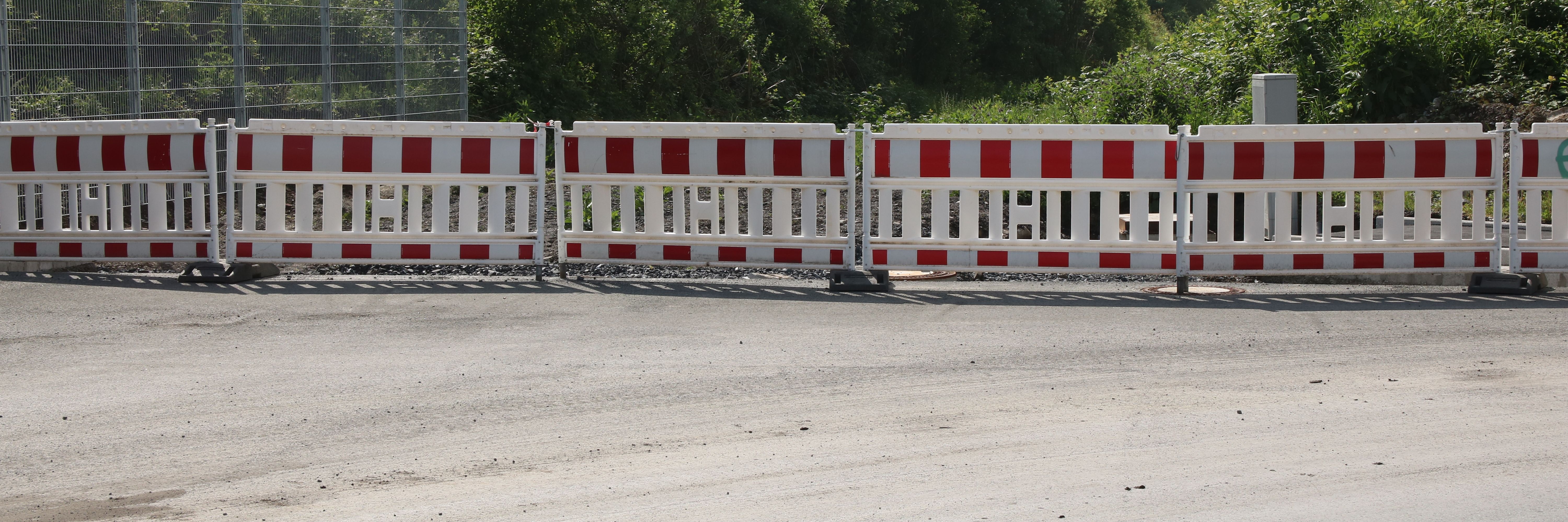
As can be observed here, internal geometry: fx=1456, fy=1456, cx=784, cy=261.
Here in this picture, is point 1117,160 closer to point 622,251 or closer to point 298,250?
point 622,251

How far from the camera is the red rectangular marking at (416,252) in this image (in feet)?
33.3

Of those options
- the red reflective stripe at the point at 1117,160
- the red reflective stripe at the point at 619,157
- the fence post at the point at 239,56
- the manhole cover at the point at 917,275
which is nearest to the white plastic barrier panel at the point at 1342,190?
the red reflective stripe at the point at 1117,160

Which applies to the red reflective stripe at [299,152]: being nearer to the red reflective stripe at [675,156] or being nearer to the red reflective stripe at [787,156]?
the red reflective stripe at [675,156]

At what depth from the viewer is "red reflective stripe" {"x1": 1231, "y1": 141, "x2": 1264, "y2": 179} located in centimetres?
946

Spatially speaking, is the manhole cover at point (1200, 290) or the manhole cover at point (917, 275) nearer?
the manhole cover at point (1200, 290)

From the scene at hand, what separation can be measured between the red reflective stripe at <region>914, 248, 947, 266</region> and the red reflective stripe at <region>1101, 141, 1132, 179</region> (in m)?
1.16

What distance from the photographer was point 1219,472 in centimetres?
505

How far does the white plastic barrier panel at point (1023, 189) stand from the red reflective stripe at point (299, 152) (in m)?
3.89

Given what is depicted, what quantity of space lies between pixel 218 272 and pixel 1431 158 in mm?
8197

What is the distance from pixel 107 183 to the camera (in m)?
10.4

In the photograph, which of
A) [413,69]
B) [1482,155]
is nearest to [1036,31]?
[413,69]

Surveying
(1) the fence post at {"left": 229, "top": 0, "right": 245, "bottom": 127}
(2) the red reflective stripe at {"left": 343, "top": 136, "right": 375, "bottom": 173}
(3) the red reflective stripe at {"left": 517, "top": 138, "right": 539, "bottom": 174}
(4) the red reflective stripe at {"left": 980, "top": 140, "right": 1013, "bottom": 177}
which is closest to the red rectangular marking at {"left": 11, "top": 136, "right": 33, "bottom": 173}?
(2) the red reflective stripe at {"left": 343, "top": 136, "right": 375, "bottom": 173}

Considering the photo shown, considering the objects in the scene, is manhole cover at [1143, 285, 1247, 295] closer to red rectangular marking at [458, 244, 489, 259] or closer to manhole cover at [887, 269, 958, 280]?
manhole cover at [887, 269, 958, 280]

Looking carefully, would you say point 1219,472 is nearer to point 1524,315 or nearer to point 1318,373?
point 1318,373
